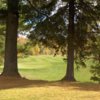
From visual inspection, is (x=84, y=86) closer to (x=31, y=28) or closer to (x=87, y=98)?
(x=87, y=98)

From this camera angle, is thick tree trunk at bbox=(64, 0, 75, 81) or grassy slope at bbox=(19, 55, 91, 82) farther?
grassy slope at bbox=(19, 55, 91, 82)

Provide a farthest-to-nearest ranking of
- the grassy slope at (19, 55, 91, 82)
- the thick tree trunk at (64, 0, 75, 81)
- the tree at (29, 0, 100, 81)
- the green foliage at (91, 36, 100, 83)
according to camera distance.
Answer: the grassy slope at (19, 55, 91, 82), the green foliage at (91, 36, 100, 83), the tree at (29, 0, 100, 81), the thick tree trunk at (64, 0, 75, 81)

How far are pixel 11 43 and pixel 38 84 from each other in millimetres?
4666

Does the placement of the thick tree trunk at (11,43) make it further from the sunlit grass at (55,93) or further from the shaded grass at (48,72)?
the shaded grass at (48,72)

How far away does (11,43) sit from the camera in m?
22.0

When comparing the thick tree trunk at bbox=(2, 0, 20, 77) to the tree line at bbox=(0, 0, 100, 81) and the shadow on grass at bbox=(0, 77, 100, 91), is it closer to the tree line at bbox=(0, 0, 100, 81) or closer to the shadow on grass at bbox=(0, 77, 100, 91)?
the tree line at bbox=(0, 0, 100, 81)

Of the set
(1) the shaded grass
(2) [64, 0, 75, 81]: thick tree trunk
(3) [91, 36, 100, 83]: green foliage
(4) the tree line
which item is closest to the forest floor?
(2) [64, 0, 75, 81]: thick tree trunk

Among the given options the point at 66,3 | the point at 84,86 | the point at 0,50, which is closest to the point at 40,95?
the point at 84,86

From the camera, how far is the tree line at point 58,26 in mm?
21703

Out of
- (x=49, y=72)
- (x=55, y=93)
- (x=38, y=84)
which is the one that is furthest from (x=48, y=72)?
(x=55, y=93)

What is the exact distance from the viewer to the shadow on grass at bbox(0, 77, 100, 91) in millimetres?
16312

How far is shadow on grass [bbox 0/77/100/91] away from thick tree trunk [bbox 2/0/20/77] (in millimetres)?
1066

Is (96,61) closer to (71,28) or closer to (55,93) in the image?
(71,28)

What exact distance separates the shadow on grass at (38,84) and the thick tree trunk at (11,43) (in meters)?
1.07
